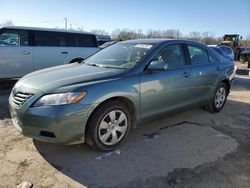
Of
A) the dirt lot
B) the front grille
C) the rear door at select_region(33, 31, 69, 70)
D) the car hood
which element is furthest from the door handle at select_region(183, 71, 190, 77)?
the rear door at select_region(33, 31, 69, 70)

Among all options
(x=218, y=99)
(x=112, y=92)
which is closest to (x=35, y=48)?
(x=112, y=92)

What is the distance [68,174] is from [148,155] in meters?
1.14

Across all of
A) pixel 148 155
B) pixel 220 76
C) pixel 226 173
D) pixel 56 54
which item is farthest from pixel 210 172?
pixel 56 54

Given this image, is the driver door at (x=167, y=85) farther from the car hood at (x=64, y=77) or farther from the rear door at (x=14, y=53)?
the rear door at (x=14, y=53)

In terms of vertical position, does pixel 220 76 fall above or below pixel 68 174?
above

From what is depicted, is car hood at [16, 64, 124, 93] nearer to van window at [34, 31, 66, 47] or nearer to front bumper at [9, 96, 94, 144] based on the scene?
Result: front bumper at [9, 96, 94, 144]

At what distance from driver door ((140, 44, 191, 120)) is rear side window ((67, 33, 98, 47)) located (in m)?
4.93

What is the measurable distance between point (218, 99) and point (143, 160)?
3.05 meters

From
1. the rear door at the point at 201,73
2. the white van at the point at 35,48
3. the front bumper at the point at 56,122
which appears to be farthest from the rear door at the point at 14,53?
the rear door at the point at 201,73

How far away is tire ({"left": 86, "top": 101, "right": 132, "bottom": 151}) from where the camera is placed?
3.57 meters

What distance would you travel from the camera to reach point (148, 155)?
3760mm

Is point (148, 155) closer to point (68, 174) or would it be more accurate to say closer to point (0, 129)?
point (68, 174)

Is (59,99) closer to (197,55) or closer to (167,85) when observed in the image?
(167,85)

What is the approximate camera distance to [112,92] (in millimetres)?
3621
